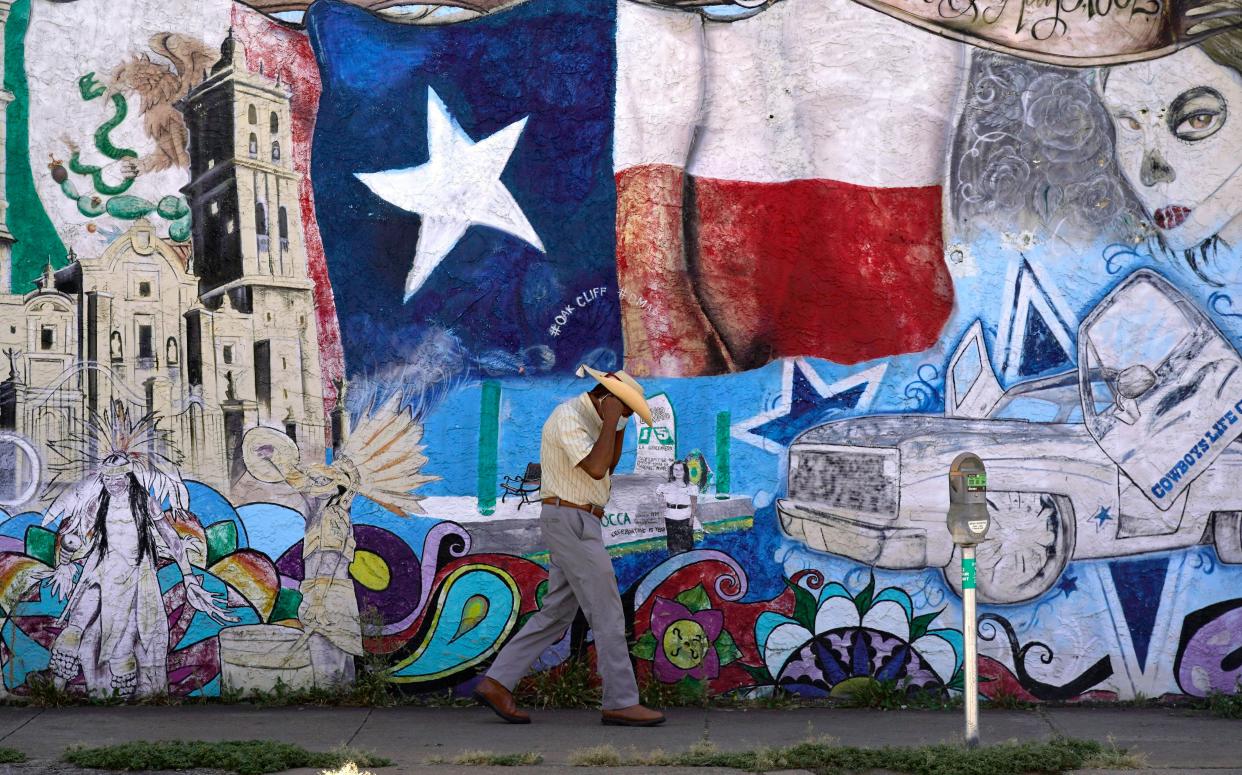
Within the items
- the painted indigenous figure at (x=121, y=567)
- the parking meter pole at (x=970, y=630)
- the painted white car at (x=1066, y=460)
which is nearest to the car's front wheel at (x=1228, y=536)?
the painted white car at (x=1066, y=460)

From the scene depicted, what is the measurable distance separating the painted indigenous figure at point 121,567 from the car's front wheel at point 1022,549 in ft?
14.2

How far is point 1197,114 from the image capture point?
24.1 feet

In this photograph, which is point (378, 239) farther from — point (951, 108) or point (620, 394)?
point (951, 108)

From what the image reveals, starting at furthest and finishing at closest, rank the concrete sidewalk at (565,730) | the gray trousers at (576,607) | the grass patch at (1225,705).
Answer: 1. the grass patch at (1225,705)
2. the gray trousers at (576,607)
3. the concrete sidewalk at (565,730)

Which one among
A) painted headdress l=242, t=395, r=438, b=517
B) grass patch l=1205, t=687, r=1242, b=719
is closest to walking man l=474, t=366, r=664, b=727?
painted headdress l=242, t=395, r=438, b=517

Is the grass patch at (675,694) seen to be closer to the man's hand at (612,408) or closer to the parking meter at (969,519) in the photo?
the man's hand at (612,408)

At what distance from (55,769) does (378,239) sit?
3308 mm

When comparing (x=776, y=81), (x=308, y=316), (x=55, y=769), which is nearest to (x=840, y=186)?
(x=776, y=81)

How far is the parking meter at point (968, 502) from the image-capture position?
221 inches

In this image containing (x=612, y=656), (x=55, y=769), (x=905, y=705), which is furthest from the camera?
(x=905, y=705)

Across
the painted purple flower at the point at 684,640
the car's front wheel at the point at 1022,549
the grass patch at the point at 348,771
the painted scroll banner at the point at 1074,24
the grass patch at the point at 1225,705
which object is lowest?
the grass patch at the point at 1225,705

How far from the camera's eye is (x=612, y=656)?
21.9 feet

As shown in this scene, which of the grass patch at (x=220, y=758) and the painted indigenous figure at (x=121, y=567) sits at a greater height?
the painted indigenous figure at (x=121, y=567)

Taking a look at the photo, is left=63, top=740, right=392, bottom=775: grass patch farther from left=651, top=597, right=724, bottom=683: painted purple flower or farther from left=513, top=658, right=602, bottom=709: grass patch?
left=651, top=597, right=724, bottom=683: painted purple flower
